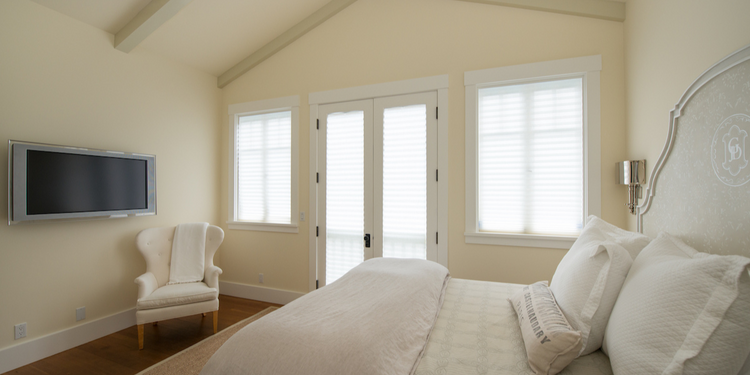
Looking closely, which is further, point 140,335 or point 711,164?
Result: point 140,335

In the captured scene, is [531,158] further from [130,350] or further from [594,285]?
[130,350]

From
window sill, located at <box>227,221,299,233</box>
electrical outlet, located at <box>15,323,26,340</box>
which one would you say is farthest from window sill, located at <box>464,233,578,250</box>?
electrical outlet, located at <box>15,323,26,340</box>

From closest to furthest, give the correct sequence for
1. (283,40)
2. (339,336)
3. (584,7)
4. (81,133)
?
(339,336) < (584,7) < (81,133) < (283,40)

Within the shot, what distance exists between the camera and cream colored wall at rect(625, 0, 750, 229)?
1.35m

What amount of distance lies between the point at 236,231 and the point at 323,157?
5.09ft

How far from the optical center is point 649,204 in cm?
177

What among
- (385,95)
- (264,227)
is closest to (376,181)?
(385,95)

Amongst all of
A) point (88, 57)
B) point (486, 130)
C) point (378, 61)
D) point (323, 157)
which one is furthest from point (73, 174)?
point (486, 130)

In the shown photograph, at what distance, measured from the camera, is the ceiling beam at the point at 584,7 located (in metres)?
2.44

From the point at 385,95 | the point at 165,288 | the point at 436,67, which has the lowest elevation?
the point at 165,288

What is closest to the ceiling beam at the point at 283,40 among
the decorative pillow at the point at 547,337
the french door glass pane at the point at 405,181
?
the french door glass pane at the point at 405,181

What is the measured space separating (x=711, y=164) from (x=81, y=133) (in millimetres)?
4194

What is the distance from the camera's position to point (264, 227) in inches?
149

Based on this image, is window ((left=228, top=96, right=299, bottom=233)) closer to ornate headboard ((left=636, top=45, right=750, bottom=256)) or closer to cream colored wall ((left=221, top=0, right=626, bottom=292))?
cream colored wall ((left=221, top=0, right=626, bottom=292))
